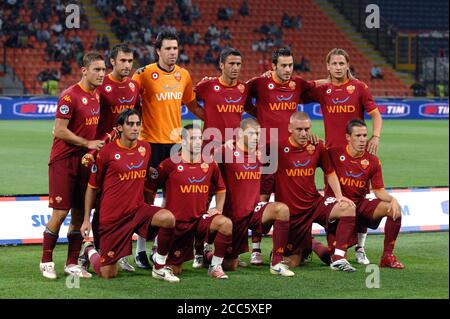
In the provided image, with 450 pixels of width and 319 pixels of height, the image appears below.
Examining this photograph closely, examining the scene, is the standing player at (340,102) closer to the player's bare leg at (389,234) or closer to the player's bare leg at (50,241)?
the player's bare leg at (389,234)

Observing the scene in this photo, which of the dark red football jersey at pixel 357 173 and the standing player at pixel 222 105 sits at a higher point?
the standing player at pixel 222 105

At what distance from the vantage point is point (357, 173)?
27.7 ft

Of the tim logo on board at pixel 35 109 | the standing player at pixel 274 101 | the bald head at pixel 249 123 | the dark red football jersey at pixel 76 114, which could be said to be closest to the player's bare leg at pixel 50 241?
the dark red football jersey at pixel 76 114

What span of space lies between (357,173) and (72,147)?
2726 mm

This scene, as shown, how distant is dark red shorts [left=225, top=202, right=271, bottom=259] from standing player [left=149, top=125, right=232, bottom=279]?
26cm

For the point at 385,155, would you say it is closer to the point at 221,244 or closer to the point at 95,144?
the point at 221,244

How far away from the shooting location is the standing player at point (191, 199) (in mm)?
7766

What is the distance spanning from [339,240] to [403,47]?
3026cm

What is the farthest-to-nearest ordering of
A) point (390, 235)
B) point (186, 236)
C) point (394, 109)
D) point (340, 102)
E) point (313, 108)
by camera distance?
point (394, 109) < point (313, 108) < point (340, 102) < point (390, 235) < point (186, 236)

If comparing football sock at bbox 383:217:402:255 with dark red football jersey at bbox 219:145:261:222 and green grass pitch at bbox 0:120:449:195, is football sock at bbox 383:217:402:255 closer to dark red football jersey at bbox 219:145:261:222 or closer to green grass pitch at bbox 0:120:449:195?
dark red football jersey at bbox 219:145:261:222

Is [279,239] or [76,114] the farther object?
[279,239]

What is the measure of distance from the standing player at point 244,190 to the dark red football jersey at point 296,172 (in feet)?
0.77

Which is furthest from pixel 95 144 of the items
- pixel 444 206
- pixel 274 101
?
pixel 444 206
